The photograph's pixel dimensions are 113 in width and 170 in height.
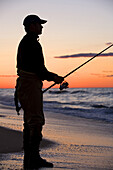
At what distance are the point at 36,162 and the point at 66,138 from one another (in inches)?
91.2

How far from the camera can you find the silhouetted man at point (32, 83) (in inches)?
138

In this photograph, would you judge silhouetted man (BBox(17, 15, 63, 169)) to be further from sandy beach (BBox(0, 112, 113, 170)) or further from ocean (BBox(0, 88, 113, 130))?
ocean (BBox(0, 88, 113, 130))

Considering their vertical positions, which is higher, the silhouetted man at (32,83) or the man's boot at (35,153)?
the silhouetted man at (32,83)

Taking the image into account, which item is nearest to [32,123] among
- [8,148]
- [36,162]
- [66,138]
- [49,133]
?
[36,162]

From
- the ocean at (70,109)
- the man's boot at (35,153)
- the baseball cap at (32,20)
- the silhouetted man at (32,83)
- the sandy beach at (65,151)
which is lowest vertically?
the ocean at (70,109)

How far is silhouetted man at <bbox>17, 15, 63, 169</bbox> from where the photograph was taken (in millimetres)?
3516

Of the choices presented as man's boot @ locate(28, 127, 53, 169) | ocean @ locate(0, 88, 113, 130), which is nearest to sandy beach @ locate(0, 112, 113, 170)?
man's boot @ locate(28, 127, 53, 169)

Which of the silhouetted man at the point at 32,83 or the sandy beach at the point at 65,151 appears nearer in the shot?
the silhouetted man at the point at 32,83

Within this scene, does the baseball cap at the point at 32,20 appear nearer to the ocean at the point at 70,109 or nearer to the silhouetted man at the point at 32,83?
the silhouetted man at the point at 32,83

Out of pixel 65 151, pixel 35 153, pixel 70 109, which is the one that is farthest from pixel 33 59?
pixel 70 109

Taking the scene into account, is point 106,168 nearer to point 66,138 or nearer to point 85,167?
point 85,167

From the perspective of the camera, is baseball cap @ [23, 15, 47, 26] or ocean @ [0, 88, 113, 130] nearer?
baseball cap @ [23, 15, 47, 26]

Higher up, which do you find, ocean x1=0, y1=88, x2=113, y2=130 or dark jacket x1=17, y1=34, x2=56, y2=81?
dark jacket x1=17, y1=34, x2=56, y2=81

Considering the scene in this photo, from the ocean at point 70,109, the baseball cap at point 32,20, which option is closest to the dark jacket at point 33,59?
the baseball cap at point 32,20
